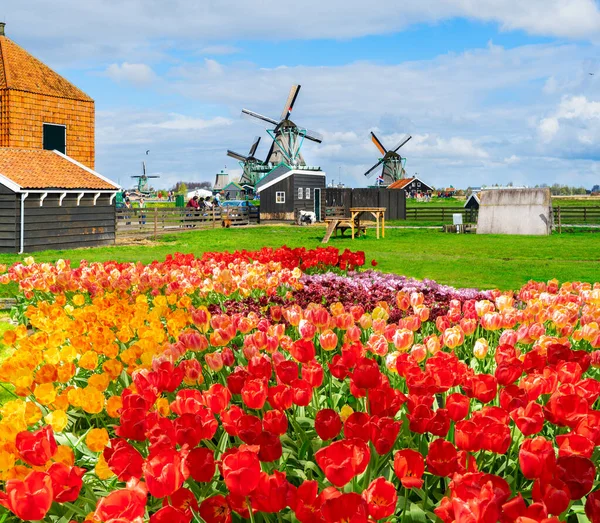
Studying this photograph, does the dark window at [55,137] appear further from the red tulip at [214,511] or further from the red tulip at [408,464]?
the red tulip at [408,464]

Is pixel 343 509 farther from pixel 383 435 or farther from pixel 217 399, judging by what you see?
pixel 217 399

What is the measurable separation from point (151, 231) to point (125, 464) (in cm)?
3126

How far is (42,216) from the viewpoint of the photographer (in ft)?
75.5

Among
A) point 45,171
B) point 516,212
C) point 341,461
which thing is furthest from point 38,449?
point 516,212

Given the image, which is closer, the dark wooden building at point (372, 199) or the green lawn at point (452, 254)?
the green lawn at point (452, 254)

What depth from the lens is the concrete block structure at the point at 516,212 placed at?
32000 mm

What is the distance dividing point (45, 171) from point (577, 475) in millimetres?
24165

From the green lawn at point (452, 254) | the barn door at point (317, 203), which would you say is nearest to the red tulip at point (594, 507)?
the green lawn at point (452, 254)

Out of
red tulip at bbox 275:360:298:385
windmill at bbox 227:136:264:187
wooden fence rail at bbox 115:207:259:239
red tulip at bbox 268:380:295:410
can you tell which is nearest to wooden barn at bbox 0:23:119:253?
wooden fence rail at bbox 115:207:259:239

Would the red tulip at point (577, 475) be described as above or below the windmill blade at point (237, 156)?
below

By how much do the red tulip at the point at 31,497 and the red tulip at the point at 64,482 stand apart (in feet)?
0.48

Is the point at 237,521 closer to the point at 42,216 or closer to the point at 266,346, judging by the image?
the point at 266,346

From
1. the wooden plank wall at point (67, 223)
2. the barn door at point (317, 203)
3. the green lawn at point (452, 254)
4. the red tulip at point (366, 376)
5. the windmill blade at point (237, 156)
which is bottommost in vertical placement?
the green lawn at point (452, 254)

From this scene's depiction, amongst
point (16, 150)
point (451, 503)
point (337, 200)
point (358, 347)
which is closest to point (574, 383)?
point (358, 347)
